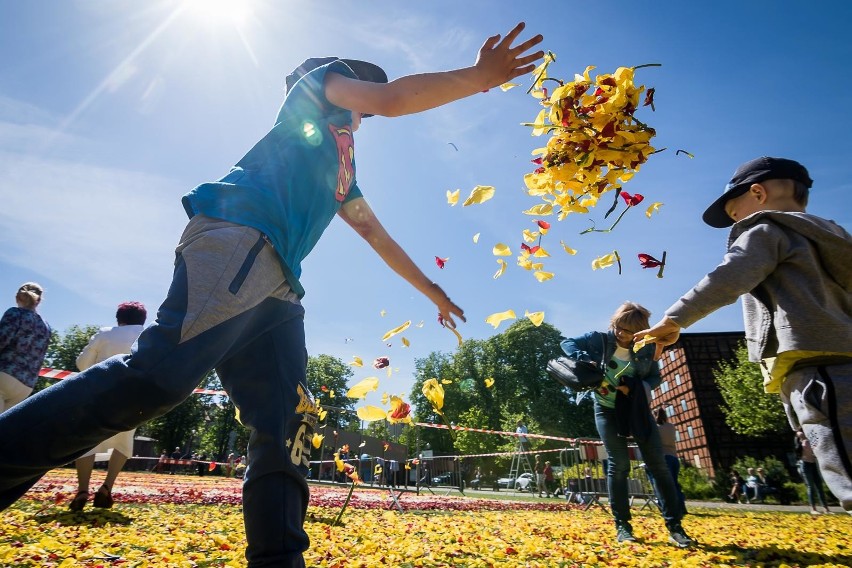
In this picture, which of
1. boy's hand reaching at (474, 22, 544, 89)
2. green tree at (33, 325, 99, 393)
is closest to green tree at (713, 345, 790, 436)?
boy's hand reaching at (474, 22, 544, 89)

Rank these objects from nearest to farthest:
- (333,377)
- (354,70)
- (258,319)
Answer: (258,319)
(354,70)
(333,377)

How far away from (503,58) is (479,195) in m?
1.07

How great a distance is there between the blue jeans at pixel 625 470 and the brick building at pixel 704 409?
102 feet

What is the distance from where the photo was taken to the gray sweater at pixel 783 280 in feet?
6.14

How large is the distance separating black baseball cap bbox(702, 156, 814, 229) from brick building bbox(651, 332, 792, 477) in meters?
33.0

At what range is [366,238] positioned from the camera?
2.37 m

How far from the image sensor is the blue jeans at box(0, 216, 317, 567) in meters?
1.15

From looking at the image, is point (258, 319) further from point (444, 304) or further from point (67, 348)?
point (67, 348)

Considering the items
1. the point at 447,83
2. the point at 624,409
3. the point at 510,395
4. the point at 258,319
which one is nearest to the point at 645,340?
the point at 447,83

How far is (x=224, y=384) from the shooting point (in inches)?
65.7

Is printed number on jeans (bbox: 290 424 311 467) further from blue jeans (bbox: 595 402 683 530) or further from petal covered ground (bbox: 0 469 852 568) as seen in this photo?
blue jeans (bbox: 595 402 683 530)

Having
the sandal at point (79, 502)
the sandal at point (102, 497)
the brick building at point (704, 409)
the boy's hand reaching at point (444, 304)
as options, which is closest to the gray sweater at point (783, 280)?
the boy's hand reaching at point (444, 304)

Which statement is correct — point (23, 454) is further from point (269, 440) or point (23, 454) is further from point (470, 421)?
point (470, 421)

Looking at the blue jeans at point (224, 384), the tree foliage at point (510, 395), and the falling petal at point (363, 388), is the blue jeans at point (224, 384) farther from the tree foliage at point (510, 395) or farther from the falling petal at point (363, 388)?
the tree foliage at point (510, 395)
